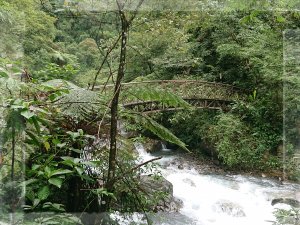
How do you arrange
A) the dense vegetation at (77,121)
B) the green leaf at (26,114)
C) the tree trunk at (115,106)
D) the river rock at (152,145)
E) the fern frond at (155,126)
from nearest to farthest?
the green leaf at (26,114), the dense vegetation at (77,121), the tree trunk at (115,106), the fern frond at (155,126), the river rock at (152,145)

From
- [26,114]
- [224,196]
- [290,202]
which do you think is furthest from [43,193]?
[224,196]

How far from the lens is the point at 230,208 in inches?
136

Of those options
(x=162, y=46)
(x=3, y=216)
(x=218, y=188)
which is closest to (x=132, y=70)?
(x=162, y=46)

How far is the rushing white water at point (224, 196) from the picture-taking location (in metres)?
3.30

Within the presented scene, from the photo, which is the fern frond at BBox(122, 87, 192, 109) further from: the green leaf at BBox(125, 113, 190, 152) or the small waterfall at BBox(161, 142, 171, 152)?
the small waterfall at BBox(161, 142, 171, 152)

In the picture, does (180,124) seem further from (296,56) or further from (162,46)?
(296,56)

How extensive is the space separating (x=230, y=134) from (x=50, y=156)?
4.36 meters

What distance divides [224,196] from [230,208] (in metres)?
0.30

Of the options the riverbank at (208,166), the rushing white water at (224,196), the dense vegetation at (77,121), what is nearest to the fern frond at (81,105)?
the dense vegetation at (77,121)

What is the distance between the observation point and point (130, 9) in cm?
111

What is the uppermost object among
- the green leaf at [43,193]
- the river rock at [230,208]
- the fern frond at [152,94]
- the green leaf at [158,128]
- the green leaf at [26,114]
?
the fern frond at [152,94]

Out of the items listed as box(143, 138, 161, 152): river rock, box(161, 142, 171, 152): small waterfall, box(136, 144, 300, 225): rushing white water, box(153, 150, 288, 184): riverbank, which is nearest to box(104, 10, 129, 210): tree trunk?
box(136, 144, 300, 225): rushing white water

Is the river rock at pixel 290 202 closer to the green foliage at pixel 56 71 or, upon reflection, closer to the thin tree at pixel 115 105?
the thin tree at pixel 115 105

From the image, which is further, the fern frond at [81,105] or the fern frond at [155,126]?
the fern frond at [155,126]
